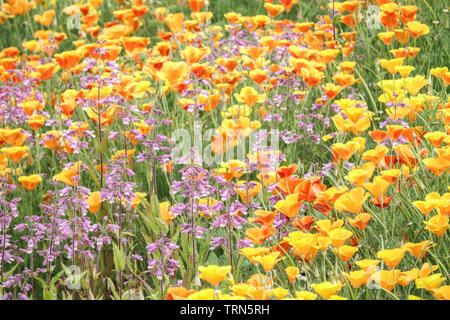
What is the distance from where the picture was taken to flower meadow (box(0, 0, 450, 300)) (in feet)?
6.18

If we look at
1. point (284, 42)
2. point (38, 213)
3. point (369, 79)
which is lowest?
point (38, 213)

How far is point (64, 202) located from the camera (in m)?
2.23

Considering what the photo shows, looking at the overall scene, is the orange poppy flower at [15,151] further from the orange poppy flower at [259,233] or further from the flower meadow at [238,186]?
the orange poppy flower at [259,233]

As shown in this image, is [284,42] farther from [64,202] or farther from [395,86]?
[64,202]

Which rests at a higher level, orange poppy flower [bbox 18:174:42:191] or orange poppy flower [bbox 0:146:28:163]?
orange poppy flower [bbox 0:146:28:163]

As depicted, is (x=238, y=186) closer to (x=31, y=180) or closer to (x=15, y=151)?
(x=31, y=180)

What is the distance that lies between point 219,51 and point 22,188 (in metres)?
1.45

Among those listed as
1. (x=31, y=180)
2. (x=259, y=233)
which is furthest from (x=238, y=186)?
(x=31, y=180)

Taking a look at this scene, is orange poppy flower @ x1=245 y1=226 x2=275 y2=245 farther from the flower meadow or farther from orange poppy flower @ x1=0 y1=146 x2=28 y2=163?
orange poppy flower @ x1=0 y1=146 x2=28 y2=163

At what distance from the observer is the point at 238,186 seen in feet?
7.19

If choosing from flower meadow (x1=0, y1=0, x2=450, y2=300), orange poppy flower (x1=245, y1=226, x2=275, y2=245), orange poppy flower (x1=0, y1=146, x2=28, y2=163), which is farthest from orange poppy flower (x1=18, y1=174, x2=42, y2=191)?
orange poppy flower (x1=245, y1=226, x2=275, y2=245)

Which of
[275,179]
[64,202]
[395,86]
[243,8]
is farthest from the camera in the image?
[243,8]

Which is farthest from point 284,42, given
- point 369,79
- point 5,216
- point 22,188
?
point 5,216

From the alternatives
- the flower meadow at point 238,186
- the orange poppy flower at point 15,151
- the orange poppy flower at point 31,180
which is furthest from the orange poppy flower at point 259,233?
the orange poppy flower at point 15,151
